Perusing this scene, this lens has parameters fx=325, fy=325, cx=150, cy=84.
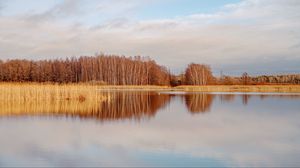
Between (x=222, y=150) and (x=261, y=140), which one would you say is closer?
(x=222, y=150)

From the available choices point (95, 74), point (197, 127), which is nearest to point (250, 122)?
point (197, 127)

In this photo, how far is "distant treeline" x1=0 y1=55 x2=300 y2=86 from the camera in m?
43.3

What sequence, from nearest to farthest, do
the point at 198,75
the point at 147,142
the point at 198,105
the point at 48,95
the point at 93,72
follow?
the point at 147,142, the point at 198,105, the point at 48,95, the point at 198,75, the point at 93,72

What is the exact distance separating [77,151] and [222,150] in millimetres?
2273

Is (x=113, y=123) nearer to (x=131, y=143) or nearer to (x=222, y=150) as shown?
(x=131, y=143)

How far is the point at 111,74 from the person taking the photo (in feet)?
146

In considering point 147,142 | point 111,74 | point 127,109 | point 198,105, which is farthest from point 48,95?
point 111,74

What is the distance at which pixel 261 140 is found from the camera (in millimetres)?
6066

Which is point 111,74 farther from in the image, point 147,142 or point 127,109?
point 147,142

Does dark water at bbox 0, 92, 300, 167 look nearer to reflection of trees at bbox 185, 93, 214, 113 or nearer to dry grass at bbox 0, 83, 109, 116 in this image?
reflection of trees at bbox 185, 93, 214, 113

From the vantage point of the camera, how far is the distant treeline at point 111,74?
43.3m

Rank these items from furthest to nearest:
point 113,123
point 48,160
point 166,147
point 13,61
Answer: point 13,61, point 113,123, point 166,147, point 48,160

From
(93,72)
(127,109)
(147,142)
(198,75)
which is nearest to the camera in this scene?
(147,142)

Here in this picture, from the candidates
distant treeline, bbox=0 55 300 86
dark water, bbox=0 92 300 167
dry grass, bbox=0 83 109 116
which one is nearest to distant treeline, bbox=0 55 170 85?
distant treeline, bbox=0 55 300 86
